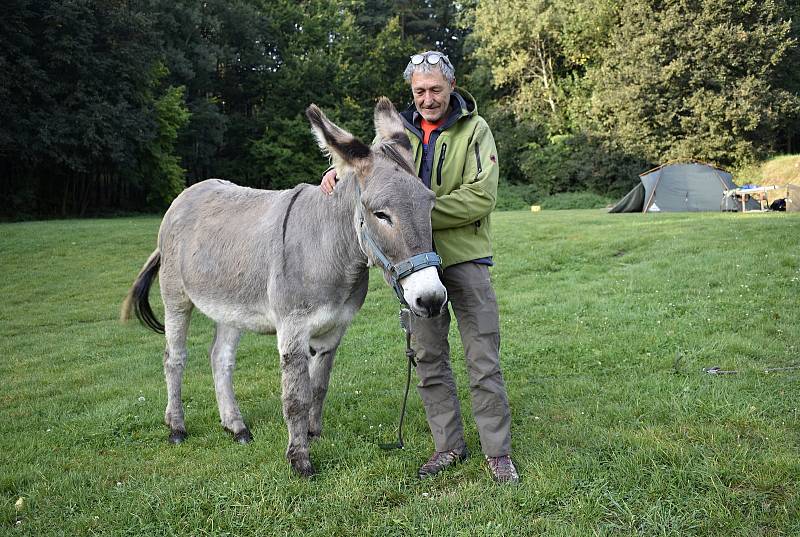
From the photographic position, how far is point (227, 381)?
486 centimetres

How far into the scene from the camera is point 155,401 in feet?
17.9

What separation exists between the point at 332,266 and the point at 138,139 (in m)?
27.3

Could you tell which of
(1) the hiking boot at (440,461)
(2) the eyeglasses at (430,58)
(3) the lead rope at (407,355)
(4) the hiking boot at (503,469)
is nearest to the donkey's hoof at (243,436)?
(3) the lead rope at (407,355)

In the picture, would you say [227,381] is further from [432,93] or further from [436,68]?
[436,68]

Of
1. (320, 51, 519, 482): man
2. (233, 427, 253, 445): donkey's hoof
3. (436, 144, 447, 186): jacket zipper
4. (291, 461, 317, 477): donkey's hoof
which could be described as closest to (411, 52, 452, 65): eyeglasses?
(320, 51, 519, 482): man

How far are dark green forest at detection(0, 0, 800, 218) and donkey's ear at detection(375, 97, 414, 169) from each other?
25.2 m

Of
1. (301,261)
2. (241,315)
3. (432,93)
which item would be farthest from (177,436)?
(432,93)

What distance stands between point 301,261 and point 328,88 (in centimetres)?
3989

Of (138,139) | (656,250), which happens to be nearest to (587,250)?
(656,250)

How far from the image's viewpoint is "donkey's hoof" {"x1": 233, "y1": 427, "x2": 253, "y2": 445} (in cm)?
453

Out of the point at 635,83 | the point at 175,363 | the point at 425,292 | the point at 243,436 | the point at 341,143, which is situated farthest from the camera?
the point at 635,83

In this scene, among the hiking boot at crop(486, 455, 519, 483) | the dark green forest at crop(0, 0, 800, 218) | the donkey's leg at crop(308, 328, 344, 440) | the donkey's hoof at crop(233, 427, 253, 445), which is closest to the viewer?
the hiking boot at crop(486, 455, 519, 483)

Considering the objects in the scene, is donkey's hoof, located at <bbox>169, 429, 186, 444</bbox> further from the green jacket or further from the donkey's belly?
the green jacket

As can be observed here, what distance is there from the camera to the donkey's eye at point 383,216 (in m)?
3.22
